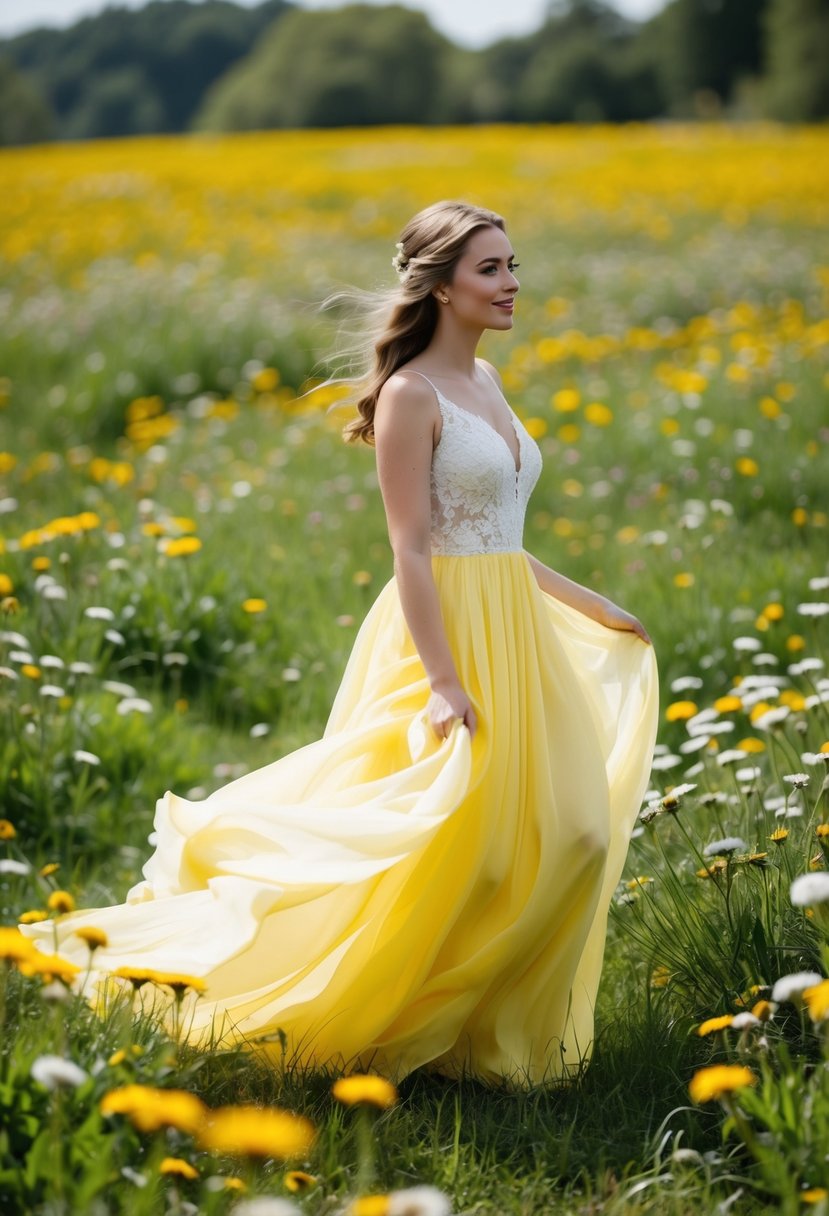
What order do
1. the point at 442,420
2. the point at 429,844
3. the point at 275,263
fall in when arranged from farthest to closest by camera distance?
1. the point at 275,263
2. the point at 442,420
3. the point at 429,844

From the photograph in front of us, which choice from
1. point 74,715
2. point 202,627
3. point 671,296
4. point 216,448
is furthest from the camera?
point 671,296

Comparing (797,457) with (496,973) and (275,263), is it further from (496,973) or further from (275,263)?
(275,263)

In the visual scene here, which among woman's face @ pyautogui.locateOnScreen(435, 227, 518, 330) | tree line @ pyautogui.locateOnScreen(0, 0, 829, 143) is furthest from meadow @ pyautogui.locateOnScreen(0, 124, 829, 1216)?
tree line @ pyautogui.locateOnScreen(0, 0, 829, 143)

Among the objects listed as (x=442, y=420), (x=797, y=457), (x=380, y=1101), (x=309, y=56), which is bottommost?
(x=380, y=1101)

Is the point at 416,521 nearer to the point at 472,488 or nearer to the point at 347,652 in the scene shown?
the point at 472,488

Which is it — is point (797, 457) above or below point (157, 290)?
below

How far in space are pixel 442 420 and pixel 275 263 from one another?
9014 mm

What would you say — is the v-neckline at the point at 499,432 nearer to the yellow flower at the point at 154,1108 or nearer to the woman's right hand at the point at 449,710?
the woman's right hand at the point at 449,710

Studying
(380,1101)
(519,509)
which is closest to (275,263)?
(519,509)

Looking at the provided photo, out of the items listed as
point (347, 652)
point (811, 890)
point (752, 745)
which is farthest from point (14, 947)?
point (347, 652)

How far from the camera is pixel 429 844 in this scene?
2.40 metres

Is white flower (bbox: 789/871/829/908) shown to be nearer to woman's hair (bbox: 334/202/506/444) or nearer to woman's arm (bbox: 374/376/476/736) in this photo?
woman's arm (bbox: 374/376/476/736)

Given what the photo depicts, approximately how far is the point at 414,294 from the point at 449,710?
2.92 feet

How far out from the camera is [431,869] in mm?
2412
